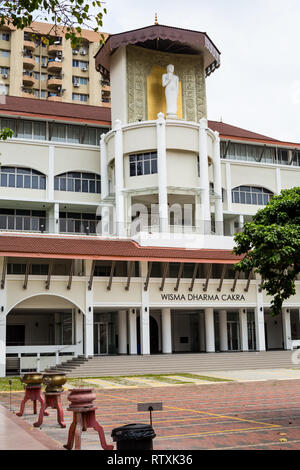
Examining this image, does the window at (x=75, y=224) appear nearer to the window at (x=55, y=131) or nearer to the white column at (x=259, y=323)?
the window at (x=55, y=131)

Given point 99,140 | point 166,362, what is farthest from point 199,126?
point 166,362

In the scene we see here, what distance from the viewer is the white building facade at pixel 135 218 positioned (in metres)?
32.1

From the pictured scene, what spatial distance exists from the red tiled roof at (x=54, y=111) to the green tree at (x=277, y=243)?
2993cm

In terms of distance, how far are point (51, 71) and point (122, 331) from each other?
47038mm

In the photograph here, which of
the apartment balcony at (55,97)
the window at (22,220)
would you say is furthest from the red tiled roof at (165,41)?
the apartment balcony at (55,97)

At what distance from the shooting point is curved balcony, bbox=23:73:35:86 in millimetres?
69562

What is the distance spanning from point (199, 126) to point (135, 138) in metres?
4.63

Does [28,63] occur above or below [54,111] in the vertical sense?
above

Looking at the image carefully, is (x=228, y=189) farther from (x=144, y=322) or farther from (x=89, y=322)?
(x=89, y=322)

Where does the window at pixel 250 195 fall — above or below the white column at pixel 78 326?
above

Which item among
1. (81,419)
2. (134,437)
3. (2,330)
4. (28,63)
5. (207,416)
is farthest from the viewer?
(28,63)

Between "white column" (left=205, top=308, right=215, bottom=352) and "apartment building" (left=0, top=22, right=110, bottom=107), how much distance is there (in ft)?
142

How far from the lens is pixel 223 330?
36.9 m

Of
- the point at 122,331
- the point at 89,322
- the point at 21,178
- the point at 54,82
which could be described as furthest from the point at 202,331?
the point at 54,82
